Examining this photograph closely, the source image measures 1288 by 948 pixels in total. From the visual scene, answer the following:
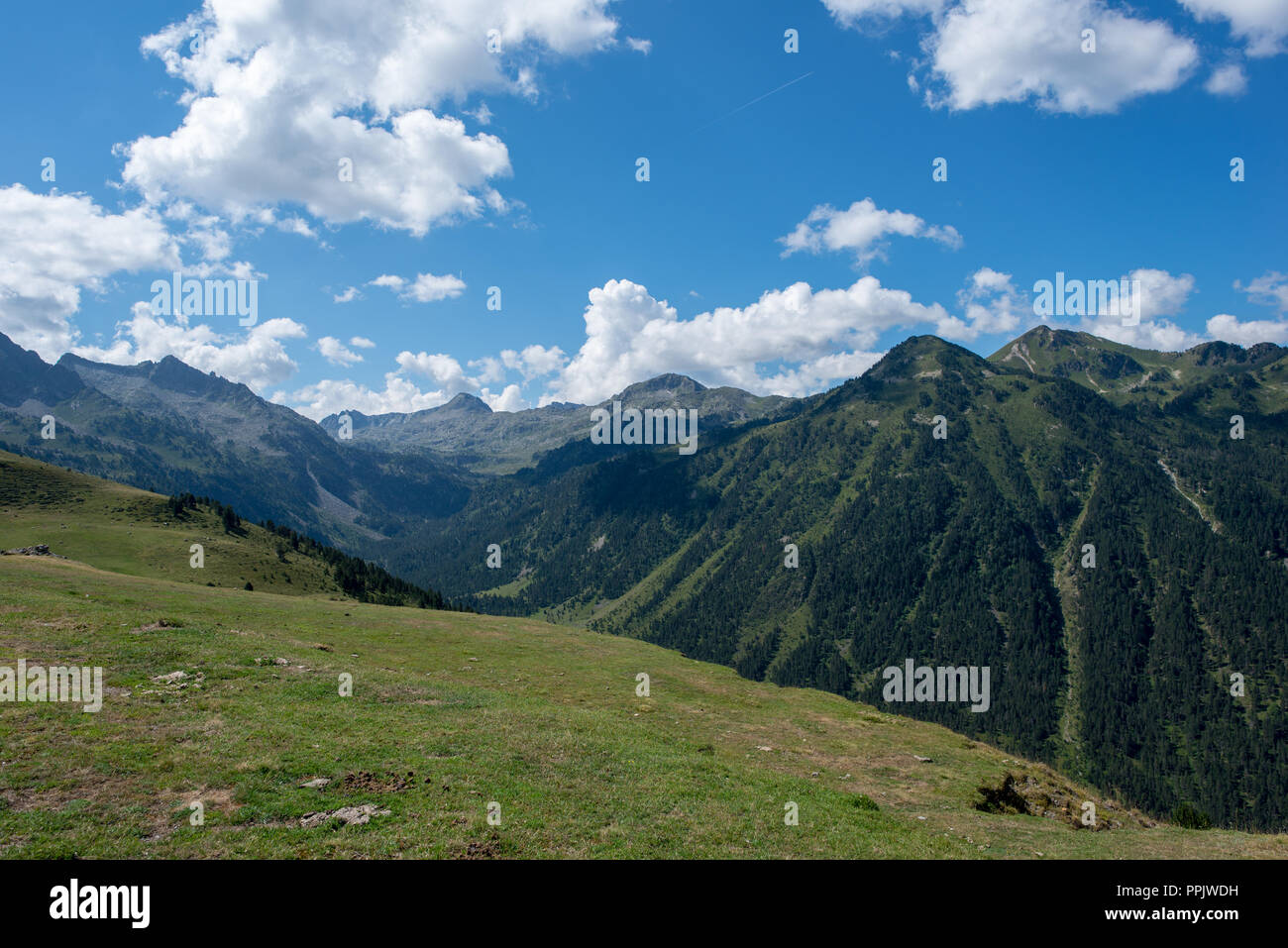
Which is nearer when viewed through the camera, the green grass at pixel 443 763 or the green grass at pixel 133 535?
the green grass at pixel 443 763

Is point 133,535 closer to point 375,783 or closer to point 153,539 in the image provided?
point 153,539

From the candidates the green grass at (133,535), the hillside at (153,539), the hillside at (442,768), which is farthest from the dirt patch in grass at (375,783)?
the green grass at (133,535)

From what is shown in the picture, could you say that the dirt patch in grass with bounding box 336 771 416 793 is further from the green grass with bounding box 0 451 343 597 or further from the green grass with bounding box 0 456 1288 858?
the green grass with bounding box 0 451 343 597

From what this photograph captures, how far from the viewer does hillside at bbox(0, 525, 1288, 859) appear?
16.0 m

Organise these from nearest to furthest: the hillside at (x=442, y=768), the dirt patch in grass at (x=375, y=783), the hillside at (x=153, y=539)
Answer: the hillside at (x=442, y=768) < the dirt patch in grass at (x=375, y=783) < the hillside at (x=153, y=539)

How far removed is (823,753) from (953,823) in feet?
32.6

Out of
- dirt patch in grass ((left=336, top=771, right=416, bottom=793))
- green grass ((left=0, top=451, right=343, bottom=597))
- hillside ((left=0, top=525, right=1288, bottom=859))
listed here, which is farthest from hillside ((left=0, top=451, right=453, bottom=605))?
dirt patch in grass ((left=336, top=771, right=416, bottom=793))

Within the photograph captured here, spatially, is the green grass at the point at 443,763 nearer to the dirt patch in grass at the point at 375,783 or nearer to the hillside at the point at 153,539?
the dirt patch in grass at the point at 375,783

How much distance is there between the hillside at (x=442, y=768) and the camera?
631 inches

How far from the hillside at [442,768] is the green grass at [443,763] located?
0.11 metres

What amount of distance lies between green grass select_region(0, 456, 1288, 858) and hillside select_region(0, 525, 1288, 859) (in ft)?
0.35

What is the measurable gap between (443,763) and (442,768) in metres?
0.54
